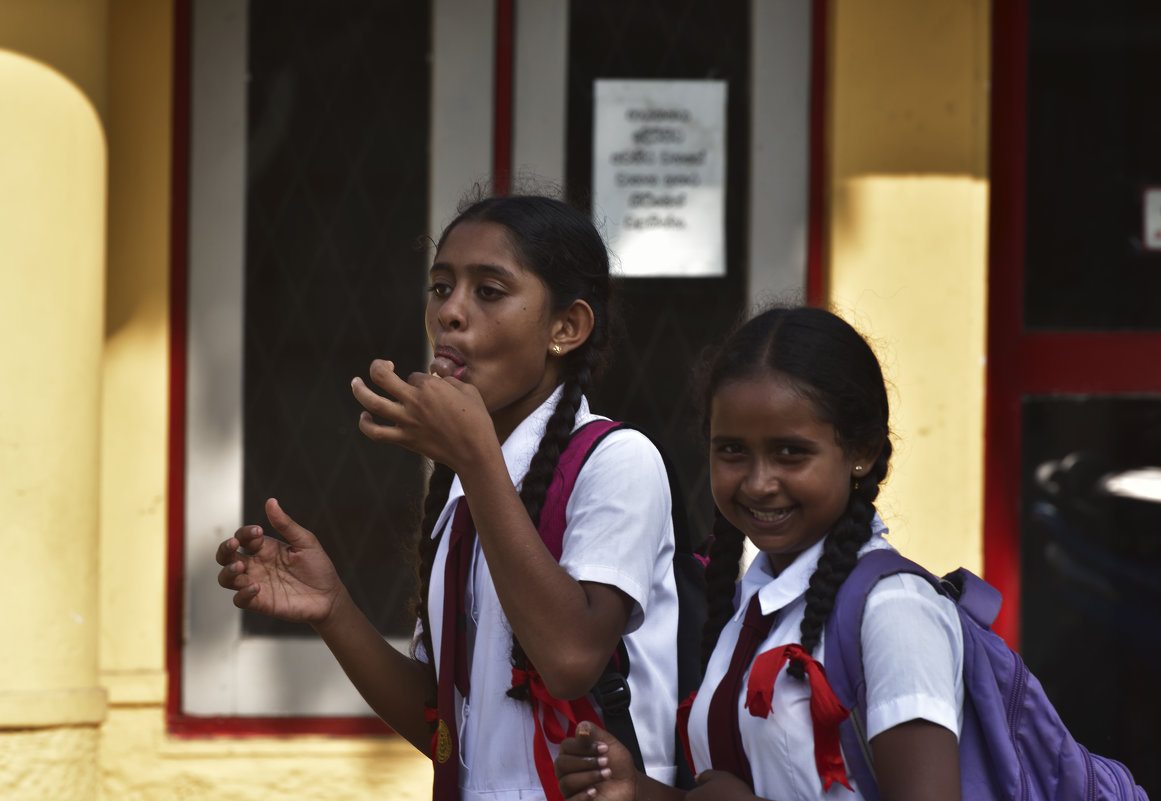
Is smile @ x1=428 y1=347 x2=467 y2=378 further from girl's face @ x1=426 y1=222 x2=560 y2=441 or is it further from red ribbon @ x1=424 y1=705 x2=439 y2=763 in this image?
red ribbon @ x1=424 y1=705 x2=439 y2=763

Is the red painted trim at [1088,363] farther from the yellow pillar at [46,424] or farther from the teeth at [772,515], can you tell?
the yellow pillar at [46,424]

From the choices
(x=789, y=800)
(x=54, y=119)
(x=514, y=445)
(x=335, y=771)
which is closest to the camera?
(x=789, y=800)

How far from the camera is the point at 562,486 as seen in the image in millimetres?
1790

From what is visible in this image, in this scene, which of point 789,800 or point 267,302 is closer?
point 789,800

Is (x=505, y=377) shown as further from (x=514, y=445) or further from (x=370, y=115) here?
(x=370, y=115)

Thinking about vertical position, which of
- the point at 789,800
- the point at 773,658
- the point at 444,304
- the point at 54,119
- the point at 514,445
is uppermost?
the point at 54,119

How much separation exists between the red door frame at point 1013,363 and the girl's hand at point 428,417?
2836 millimetres

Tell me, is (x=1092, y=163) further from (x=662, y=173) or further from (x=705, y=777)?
(x=705, y=777)

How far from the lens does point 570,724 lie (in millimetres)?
1742

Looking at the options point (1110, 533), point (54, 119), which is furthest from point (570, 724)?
point (1110, 533)

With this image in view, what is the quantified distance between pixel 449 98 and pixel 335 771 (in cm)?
206

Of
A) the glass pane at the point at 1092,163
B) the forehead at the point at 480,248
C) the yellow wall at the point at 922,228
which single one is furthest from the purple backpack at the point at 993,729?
the glass pane at the point at 1092,163

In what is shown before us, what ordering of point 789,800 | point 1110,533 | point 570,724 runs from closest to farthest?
point 789,800 < point 570,724 < point 1110,533

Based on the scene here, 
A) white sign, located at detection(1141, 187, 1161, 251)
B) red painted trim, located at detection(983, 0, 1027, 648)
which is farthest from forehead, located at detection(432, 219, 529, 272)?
white sign, located at detection(1141, 187, 1161, 251)
